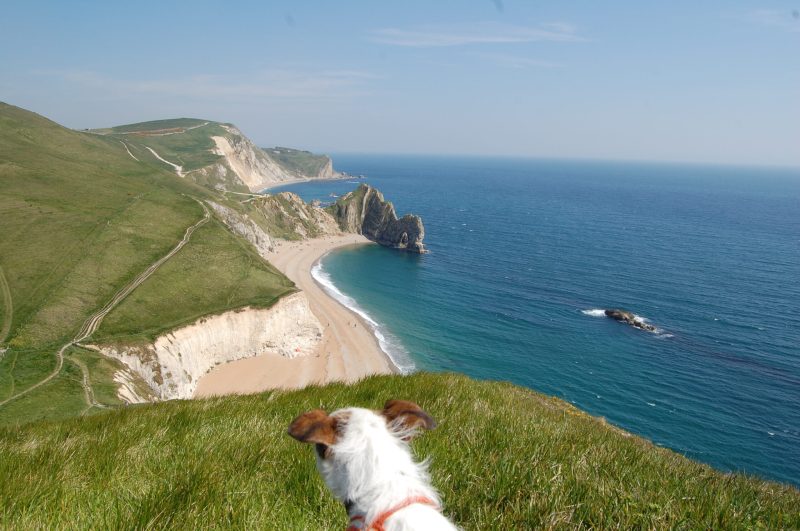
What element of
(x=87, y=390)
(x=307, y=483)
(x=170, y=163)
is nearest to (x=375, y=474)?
(x=307, y=483)

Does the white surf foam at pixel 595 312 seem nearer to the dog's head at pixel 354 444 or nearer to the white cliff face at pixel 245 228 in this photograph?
the white cliff face at pixel 245 228

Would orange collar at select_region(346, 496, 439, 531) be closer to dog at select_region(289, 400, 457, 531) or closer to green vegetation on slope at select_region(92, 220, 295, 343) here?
dog at select_region(289, 400, 457, 531)

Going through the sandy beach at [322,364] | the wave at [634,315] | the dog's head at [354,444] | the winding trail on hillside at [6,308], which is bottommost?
the sandy beach at [322,364]

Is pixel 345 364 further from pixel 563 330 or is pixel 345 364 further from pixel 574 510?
pixel 574 510

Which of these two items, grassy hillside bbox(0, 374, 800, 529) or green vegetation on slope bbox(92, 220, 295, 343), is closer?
grassy hillside bbox(0, 374, 800, 529)

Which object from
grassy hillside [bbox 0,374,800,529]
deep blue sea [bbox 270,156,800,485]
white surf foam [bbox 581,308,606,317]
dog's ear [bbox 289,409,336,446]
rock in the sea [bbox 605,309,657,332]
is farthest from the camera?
white surf foam [bbox 581,308,606,317]

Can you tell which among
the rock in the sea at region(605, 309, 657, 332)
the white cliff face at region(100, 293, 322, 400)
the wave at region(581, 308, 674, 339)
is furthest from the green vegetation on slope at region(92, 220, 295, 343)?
the rock in the sea at region(605, 309, 657, 332)

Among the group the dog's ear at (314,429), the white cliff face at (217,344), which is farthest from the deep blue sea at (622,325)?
the dog's ear at (314,429)
